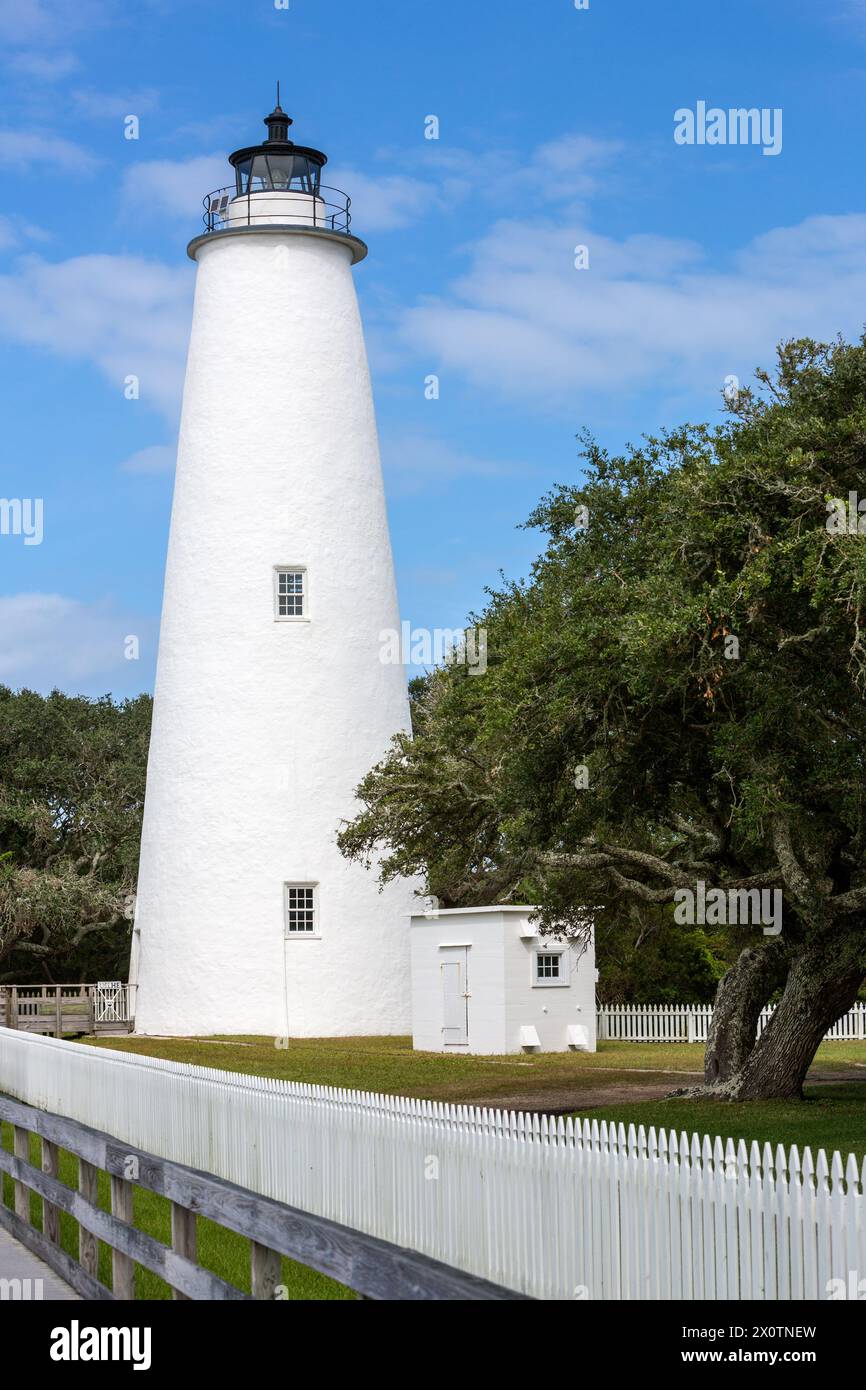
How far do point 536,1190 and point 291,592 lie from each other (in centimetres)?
3080

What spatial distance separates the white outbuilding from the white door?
0.02 metres

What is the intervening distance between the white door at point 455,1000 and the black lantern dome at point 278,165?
18.3 m

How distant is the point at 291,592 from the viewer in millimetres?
37469

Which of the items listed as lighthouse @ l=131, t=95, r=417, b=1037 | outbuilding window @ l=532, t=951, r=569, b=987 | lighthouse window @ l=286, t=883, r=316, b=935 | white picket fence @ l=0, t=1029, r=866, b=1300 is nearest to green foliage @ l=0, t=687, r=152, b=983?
lighthouse @ l=131, t=95, r=417, b=1037

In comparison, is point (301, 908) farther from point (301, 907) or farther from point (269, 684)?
point (269, 684)

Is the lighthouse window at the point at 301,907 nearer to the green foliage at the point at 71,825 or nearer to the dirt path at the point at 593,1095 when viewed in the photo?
the dirt path at the point at 593,1095

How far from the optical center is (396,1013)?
123 feet

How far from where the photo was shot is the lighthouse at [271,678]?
3672cm

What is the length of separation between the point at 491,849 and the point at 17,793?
29565 mm

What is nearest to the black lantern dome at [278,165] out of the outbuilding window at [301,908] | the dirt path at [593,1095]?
the outbuilding window at [301,908]

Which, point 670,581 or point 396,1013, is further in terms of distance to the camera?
point 396,1013

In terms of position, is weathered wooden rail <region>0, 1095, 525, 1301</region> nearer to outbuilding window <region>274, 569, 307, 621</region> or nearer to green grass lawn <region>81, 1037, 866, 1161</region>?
green grass lawn <region>81, 1037, 866, 1161</region>
